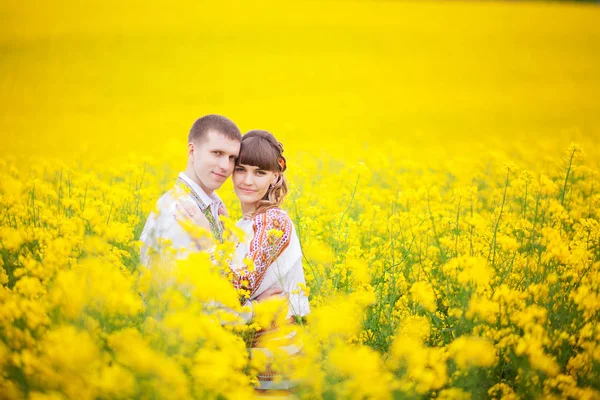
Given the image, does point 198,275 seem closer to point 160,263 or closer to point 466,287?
point 160,263

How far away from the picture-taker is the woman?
275cm

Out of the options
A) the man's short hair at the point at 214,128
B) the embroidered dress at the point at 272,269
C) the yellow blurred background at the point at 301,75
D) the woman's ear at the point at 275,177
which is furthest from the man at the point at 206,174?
the yellow blurred background at the point at 301,75

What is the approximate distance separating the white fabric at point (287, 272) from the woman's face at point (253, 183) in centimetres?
24

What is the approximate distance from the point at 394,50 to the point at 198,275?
20854 mm

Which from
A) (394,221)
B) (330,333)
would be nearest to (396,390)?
(330,333)

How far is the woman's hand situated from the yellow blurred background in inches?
184

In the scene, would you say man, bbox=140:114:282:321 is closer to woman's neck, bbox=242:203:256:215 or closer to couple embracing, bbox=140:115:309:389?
couple embracing, bbox=140:115:309:389

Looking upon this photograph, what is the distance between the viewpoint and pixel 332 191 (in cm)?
563

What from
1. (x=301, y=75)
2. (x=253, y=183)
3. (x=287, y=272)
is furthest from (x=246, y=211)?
(x=301, y=75)

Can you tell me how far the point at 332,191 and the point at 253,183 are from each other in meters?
2.58

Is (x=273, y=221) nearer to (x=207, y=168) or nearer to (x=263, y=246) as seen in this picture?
(x=263, y=246)

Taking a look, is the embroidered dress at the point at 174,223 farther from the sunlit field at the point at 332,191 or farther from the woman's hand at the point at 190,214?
the sunlit field at the point at 332,191

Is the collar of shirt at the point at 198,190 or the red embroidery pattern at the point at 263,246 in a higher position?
the collar of shirt at the point at 198,190

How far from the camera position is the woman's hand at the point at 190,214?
2832 millimetres
